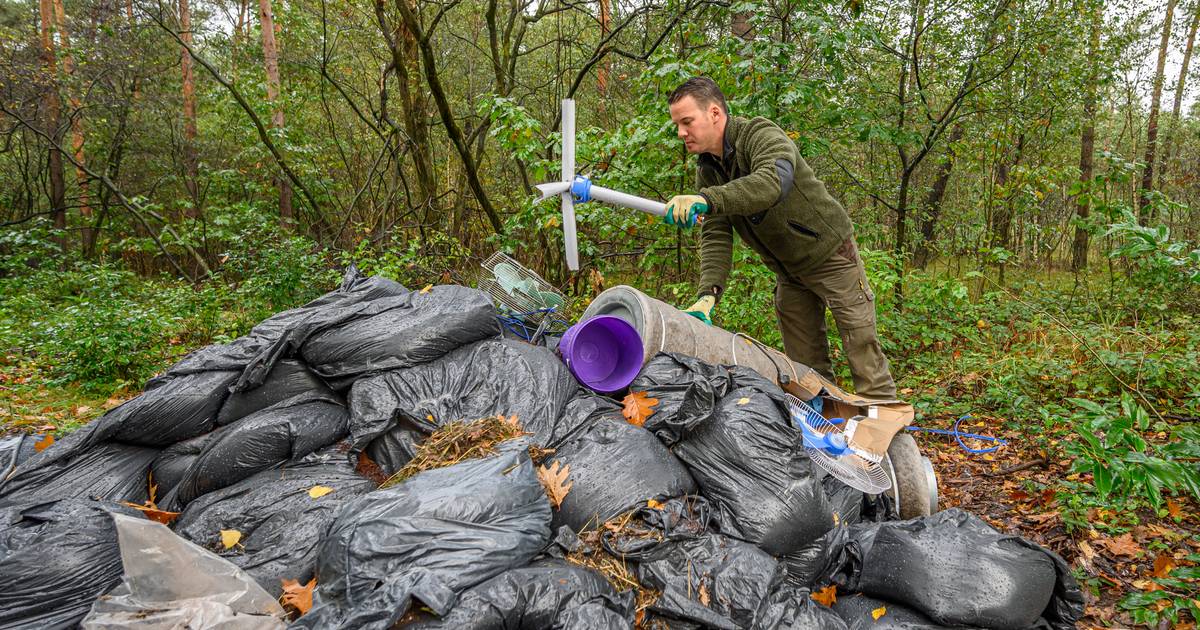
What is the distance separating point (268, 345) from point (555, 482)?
4.64 feet

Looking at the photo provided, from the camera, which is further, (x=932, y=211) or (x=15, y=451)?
(x=932, y=211)

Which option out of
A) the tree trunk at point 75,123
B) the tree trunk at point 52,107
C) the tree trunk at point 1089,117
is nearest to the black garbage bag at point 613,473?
the tree trunk at point 1089,117

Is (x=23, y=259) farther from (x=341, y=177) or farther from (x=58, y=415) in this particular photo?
(x=58, y=415)

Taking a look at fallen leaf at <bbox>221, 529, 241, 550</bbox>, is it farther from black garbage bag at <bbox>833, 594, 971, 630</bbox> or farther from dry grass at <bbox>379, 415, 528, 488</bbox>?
black garbage bag at <bbox>833, 594, 971, 630</bbox>

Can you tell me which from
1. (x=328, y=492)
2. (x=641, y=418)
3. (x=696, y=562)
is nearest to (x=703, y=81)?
(x=641, y=418)

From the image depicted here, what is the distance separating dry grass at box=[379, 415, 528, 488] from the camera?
83.0 inches

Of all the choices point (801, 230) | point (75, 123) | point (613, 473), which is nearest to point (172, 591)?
point (613, 473)

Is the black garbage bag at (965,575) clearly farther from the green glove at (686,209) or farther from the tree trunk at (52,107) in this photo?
the tree trunk at (52,107)

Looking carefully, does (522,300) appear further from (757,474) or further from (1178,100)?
(1178,100)

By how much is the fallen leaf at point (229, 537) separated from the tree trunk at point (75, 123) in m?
9.51

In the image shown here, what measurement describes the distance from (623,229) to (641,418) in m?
2.75

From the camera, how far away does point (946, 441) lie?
3742mm

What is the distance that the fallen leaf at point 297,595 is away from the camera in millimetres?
1791

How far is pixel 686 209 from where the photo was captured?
2.62 meters
